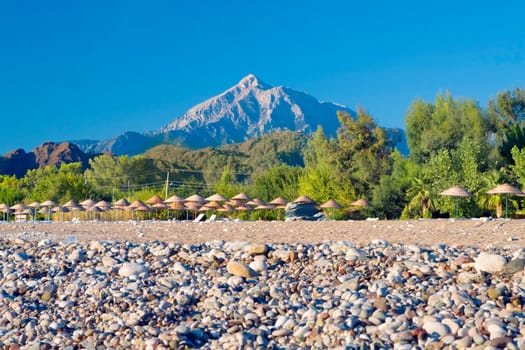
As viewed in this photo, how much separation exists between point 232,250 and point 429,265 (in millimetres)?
2835

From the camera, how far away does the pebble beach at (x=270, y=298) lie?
5.93 meters

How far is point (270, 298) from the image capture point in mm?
7051

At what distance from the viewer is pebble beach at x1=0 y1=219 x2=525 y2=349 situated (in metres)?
5.93

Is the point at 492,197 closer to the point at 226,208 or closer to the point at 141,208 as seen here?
the point at 226,208

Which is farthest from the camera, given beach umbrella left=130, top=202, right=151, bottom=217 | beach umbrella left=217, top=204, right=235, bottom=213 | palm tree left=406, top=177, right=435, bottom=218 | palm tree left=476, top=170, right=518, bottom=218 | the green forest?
beach umbrella left=130, top=202, right=151, bottom=217

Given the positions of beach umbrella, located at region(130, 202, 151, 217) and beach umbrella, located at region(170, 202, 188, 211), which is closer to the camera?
beach umbrella, located at region(130, 202, 151, 217)

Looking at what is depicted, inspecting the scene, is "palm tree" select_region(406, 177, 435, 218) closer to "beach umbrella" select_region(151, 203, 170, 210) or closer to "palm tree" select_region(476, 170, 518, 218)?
"palm tree" select_region(476, 170, 518, 218)

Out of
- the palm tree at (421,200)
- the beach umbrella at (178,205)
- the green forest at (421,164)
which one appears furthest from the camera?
the beach umbrella at (178,205)

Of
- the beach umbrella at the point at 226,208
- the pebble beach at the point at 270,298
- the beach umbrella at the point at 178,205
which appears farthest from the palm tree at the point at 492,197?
the pebble beach at the point at 270,298

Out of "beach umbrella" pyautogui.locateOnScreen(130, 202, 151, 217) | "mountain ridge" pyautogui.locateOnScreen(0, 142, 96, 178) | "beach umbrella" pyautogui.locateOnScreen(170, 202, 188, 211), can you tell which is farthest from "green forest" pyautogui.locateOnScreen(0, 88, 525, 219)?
"mountain ridge" pyautogui.locateOnScreen(0, 142, 96, 178)

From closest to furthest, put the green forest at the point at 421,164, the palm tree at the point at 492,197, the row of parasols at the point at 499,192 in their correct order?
the row of parasols at the point at 499,192
the palm tree at the point at 492,197
the green forest at the point at 421,164

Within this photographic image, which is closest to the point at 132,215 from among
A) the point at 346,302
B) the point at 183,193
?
the point at 183,193

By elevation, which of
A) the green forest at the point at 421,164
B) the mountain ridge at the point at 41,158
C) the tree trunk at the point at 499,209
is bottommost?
the tree trunk at the point at 499,209

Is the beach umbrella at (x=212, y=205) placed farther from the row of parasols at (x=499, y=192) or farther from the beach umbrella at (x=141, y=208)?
the row of parasols at (x=499, y=192)
